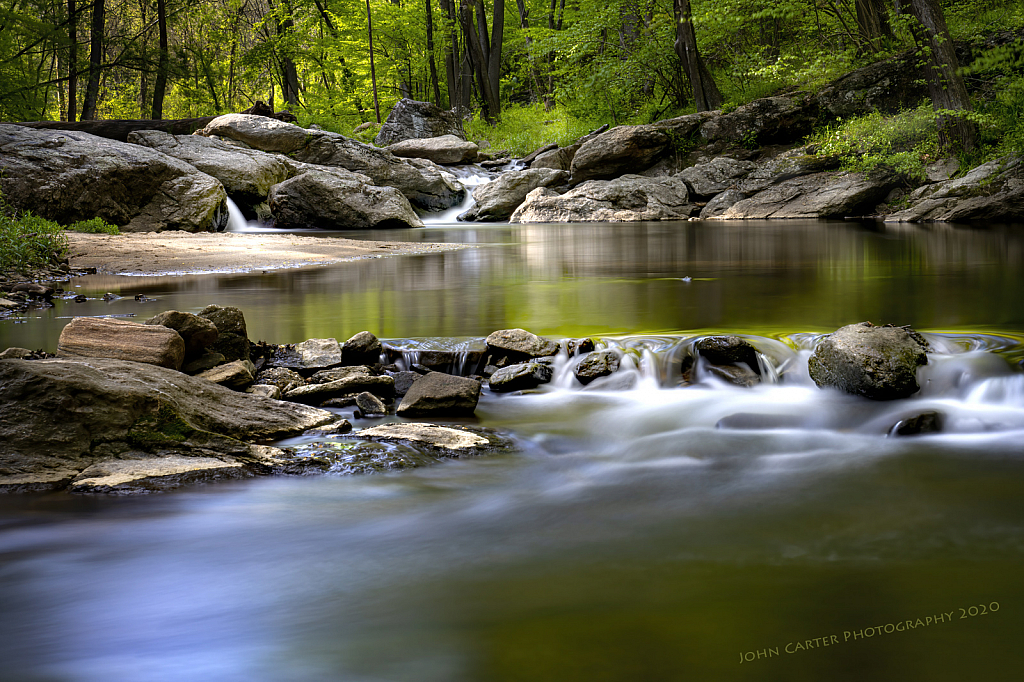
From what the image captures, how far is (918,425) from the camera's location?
3783 mm

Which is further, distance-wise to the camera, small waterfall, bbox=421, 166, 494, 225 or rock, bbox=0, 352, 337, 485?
small waterfall, bbox=421, 166, 494, 225

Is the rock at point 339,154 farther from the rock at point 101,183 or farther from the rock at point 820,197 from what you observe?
the rock at point 820,197

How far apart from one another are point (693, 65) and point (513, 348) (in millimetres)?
21793

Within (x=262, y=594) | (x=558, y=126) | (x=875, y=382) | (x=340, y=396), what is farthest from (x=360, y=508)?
(x=558, y=126)

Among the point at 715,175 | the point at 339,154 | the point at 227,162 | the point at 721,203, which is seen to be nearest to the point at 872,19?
the point at 715,175

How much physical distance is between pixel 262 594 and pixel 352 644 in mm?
453

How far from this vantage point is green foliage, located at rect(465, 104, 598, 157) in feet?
93.9

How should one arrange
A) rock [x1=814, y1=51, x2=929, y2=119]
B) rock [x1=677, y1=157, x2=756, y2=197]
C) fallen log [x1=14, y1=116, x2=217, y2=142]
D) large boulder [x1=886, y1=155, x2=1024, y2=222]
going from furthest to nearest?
fallen log [x1=14, y1=116, x2=217, y2=142] → rock [x1=677, y1=157, x2=756, y2=197] → rock [x1=814, y1=51, x2=929, y2=119] → large boulder [x1=886, y1=155, x2=1024, y2=222]

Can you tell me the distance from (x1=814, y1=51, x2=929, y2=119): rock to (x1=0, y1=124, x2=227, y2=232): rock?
17.4 metres

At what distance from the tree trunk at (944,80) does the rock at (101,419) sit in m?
15.7

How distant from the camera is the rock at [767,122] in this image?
22.6 m

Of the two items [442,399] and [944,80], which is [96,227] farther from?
[944,80]

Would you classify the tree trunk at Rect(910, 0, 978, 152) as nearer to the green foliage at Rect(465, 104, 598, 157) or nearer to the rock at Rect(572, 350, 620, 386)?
the rock at Rect(572, 350, 620, 386)

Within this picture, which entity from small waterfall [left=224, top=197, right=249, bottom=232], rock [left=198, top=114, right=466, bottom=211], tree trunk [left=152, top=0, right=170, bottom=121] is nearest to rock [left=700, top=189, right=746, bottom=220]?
rock [left=198, top=114, right=466, bottom=211]
